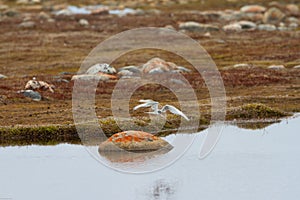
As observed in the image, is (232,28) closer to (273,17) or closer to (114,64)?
(273,17)

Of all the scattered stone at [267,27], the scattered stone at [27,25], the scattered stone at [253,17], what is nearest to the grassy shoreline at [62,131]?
the scattered stone at [267,27]

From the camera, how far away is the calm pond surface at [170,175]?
918 inches

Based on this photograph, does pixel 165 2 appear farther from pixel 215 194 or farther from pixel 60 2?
pixel 215 194

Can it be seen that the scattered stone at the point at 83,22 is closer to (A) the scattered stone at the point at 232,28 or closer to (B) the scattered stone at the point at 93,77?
(A) the scattered stone at the point at 232,28

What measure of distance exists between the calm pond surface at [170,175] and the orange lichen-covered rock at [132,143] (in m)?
1.05

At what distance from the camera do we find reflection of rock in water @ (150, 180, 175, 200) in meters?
23.0

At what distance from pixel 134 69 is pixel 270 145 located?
912 inches

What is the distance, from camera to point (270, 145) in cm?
3019

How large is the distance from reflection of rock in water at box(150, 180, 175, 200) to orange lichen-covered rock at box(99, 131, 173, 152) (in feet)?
14.5

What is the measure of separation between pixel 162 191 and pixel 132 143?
5.81 m

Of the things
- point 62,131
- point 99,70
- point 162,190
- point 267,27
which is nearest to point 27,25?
point 267,27

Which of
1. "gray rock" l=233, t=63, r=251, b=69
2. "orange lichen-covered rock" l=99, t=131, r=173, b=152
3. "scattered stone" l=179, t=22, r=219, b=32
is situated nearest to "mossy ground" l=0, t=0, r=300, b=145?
"gray rock" l=233, t=63, r=251, b=69

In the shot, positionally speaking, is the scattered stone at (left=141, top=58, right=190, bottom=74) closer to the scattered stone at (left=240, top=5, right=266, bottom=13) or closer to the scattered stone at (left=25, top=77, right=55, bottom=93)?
the scattered stone at (left=25, top=77, right=55, bottom=93)

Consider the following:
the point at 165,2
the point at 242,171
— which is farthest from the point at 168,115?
the point at 165,2
